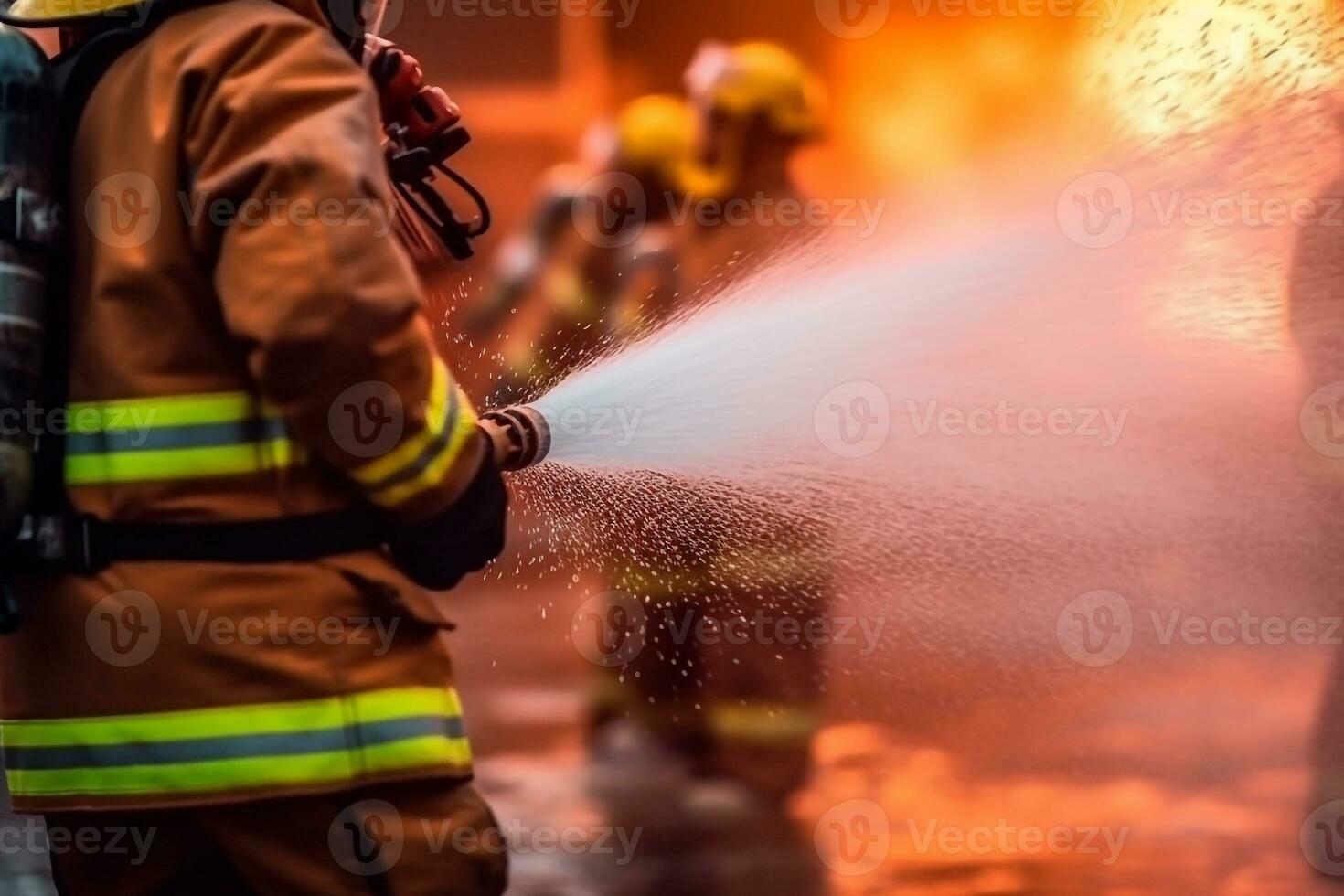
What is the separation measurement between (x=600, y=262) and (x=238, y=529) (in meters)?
2.60

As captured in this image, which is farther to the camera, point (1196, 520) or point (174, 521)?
point (1196, 520)

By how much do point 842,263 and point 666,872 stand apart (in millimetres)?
1211

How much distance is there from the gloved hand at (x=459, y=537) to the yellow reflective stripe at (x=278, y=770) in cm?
16

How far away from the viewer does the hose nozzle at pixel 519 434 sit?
1757 millimetres

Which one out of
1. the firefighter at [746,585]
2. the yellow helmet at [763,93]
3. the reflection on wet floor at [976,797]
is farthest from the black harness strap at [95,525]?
the yellow helmet at [763,93]

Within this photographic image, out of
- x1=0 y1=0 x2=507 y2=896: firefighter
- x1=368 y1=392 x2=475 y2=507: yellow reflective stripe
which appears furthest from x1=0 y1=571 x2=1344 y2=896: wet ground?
x1=368 y1=392 x2=475 y2=507: yellow reflective stripe

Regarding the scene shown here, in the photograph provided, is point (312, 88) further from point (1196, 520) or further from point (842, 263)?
point (1196, 520)

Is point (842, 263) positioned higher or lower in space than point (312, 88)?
lower

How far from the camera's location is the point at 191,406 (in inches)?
62.0

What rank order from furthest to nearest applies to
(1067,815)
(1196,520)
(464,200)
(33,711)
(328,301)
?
(464,200)
(1196,520)
(1067,815)
(33,711)
(328,301)

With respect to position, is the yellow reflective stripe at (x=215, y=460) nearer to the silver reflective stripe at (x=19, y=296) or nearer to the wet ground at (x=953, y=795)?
Answer: the silver reflective stripe at (x=19, y=296)

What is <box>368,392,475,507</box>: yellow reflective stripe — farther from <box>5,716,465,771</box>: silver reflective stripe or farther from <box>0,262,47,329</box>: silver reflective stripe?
<box>0,262,47,329</box>: silver reflective stripe

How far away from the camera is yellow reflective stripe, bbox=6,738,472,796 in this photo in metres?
1.58

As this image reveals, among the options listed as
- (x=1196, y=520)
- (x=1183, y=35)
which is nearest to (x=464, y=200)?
(x=1196, y=520)
